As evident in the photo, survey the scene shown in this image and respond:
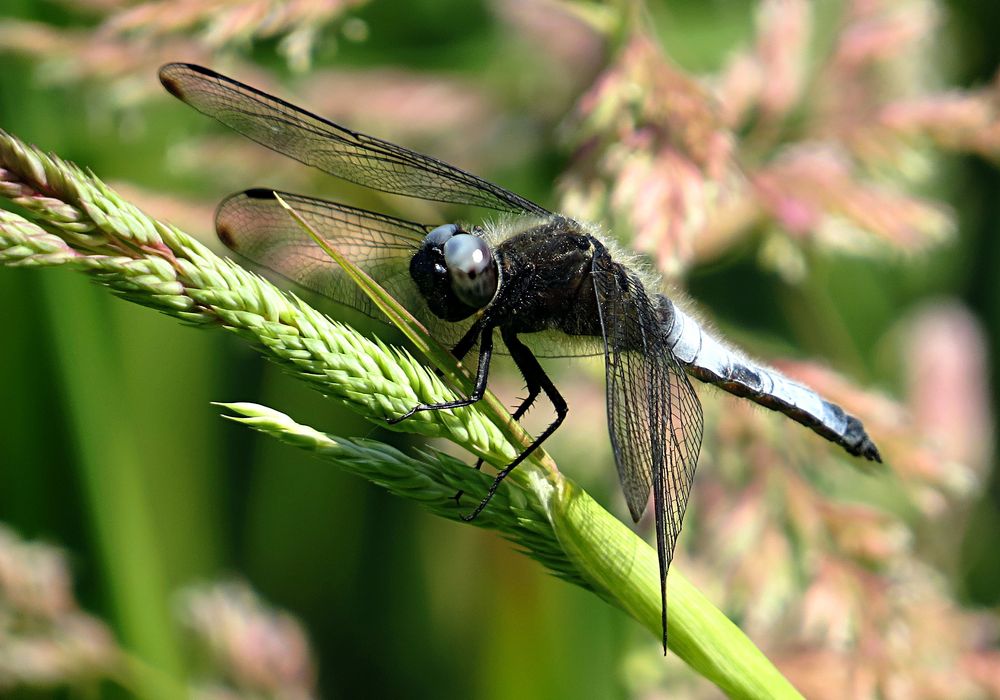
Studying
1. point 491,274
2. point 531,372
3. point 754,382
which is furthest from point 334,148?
point 754,382

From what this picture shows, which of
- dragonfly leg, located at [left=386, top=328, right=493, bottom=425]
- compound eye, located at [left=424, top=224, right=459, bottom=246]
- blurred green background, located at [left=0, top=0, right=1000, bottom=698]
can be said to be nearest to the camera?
dragonfly leg, located at [left=386, top=328, right=493, bottom=425]

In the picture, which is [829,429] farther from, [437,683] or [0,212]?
[0,212]

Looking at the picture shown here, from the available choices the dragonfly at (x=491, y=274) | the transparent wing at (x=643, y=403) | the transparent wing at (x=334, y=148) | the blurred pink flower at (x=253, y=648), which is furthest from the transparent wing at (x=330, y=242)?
the blurred pink flower at (x=253, y=648)

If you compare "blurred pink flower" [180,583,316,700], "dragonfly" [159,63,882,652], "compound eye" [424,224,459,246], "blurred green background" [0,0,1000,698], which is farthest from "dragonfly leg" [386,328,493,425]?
"blurred pink flower" [180,583,316,700]

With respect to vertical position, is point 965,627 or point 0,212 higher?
point 965,627

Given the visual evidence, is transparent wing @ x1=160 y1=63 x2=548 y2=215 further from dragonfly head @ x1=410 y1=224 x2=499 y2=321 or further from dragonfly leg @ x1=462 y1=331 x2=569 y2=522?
dragonfly leg @ x1=462 y1=331 x2=569 y2=522

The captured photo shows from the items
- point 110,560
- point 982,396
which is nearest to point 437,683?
point 110,560

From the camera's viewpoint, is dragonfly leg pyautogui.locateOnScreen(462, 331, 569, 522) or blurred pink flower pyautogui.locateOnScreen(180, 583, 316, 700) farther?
blurred pink flower pyautogui.locateOnScreen(180, 583, 316, 700)

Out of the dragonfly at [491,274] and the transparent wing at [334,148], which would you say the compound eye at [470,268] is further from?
the transparent wing at [334,148]
